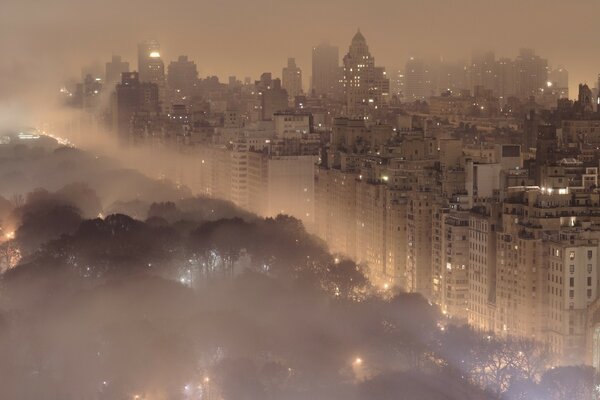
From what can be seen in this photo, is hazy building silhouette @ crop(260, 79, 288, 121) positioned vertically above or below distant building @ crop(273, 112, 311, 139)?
above

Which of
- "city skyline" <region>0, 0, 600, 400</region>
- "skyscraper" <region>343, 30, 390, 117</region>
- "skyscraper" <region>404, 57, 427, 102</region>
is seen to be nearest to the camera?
"city skyline" <region>0, 0, 600, 400</region>

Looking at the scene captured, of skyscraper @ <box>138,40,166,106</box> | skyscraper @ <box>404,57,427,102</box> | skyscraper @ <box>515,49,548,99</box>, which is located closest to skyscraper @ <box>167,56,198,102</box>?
skyscraper @ <box>138,40,166,106</box>

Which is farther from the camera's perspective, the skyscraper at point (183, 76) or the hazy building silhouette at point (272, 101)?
the skyscraper at point (183, 76)

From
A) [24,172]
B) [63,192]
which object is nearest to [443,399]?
[63,192]

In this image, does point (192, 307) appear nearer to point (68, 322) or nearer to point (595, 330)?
point (68, 322)

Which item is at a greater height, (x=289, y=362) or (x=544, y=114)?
(x=544, y=114)

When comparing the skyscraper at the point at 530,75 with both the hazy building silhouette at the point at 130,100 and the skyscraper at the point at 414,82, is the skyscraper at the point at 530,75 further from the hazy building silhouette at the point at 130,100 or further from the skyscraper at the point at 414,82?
the hazy building silhouette at the point at 130,100

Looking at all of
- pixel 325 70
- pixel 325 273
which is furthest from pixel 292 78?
pixel 325 273

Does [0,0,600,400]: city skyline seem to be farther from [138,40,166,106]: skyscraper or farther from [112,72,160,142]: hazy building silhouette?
[138,40,166,106]: skyscraper

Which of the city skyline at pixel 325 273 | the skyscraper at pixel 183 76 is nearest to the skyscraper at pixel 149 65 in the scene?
the skyscraper at pixel 183 76
